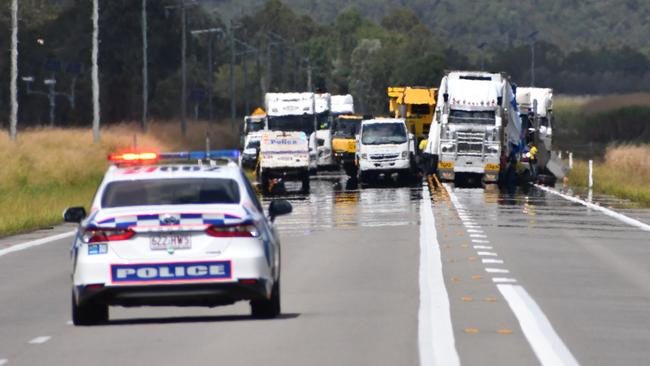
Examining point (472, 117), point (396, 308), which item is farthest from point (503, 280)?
point (472, 117)

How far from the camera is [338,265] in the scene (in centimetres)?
2456

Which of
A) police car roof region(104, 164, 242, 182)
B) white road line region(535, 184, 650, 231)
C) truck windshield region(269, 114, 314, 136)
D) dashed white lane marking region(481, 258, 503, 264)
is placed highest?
truck windshield region(269, 114, 314, 136)

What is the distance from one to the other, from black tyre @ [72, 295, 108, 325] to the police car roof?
1.15 meters

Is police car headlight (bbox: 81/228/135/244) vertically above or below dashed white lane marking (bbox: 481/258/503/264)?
above

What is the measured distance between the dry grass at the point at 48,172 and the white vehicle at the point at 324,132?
7981 mm

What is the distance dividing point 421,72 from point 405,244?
6560 inches

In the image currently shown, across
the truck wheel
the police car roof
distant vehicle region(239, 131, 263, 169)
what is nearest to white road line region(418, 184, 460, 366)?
the police car roof

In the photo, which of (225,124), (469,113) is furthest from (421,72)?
(469,113)

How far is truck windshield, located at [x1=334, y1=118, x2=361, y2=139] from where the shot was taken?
7519 cm

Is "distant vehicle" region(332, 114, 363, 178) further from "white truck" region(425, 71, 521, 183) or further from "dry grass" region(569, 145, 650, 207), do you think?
"white truck" region(425, 71, 521, 183)

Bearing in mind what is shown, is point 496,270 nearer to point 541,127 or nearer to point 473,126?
point 473,126

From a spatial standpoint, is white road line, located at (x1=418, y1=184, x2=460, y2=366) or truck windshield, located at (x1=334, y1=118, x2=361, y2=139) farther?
truck windshield, located at (x1=334, y1=118, x2=361, y2=139)

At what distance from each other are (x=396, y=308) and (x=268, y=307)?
1932mm

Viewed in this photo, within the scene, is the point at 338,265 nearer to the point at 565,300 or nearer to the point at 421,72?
the point at 565,300
